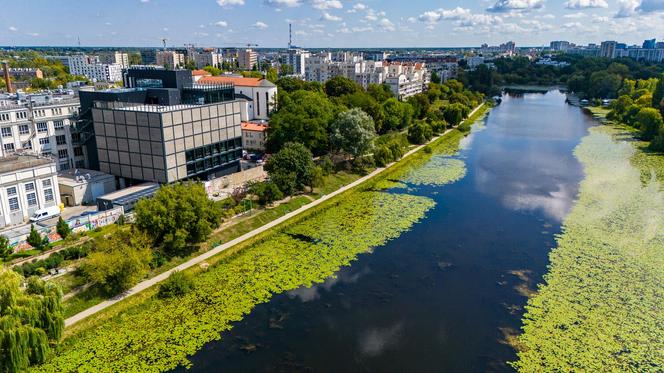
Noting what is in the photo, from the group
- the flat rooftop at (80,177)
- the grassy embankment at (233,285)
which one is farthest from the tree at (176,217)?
the flat rooftop at (80,177)

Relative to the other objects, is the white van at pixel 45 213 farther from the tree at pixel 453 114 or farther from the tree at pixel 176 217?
the tree at pixel 453 114

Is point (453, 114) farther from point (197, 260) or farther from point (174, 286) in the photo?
point (174, 286)

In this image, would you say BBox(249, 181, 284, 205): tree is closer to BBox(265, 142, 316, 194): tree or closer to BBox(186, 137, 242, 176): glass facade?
BBox(265, 142, 316, 194): tree

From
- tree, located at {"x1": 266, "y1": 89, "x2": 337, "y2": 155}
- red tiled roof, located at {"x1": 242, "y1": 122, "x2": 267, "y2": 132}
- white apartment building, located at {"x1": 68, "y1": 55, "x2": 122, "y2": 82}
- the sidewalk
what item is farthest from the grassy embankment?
white apartment building, located at {"x1": 68, "y1": 55, "x2": 122, "y2": 82}

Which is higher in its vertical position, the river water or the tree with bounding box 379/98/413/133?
the tree with bounding box 379/98/413/133

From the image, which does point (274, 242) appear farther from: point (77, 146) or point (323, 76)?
point (323, 76)

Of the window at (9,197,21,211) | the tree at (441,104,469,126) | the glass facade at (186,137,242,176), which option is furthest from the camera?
the tree at (441,104,469,126)
